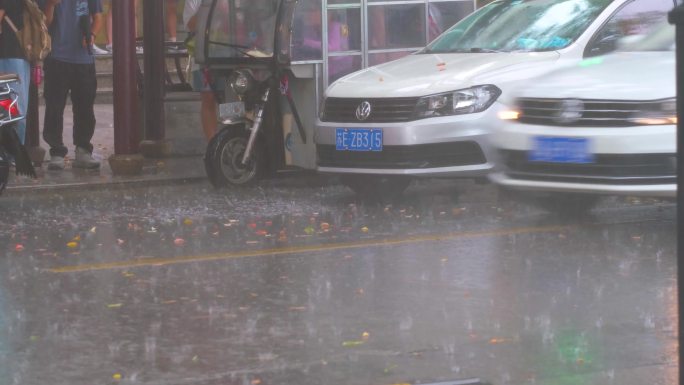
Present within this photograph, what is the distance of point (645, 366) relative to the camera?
545 centimetres

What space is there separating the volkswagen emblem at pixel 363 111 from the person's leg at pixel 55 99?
3656mm

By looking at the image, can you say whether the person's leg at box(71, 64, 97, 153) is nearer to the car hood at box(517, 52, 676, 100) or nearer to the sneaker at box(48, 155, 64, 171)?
the sneaker at box(48, 155, 64, 171)

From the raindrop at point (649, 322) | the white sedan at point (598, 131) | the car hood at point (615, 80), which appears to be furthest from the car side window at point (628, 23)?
the raindrop at point (649, 322)

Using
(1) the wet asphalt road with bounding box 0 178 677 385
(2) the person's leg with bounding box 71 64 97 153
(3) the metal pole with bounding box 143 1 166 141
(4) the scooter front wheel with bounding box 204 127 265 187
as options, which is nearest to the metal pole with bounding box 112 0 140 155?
(2) the person's leg with bounding box 71 64 97 153

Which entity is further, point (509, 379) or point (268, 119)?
point (268, 119)

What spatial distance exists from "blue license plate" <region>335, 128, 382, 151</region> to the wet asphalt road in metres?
0.49

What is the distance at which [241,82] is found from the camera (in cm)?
1147

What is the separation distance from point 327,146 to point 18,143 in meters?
2.47

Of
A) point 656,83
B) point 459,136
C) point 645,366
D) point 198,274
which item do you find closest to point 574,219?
point 459,136

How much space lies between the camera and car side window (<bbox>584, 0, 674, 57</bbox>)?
1014 centimetres

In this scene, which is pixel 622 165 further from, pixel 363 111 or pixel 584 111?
pixel 363 111

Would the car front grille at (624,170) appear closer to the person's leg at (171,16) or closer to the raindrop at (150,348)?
the raindrop at (150,348)

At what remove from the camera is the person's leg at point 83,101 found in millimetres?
12609

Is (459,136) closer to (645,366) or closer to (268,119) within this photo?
(268,119)
